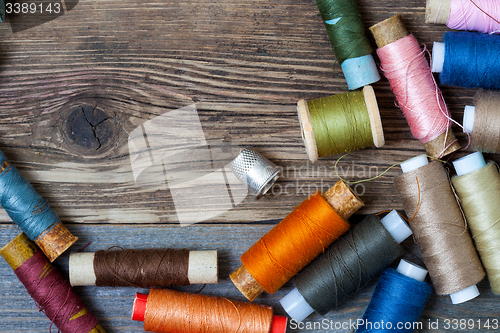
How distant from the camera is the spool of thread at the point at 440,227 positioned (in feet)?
5.05

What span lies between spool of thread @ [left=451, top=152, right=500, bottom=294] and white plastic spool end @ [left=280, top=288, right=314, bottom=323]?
0.80 metres

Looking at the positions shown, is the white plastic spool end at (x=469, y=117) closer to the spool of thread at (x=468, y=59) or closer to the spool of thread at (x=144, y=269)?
the spool of thread at (x=468, y=59)

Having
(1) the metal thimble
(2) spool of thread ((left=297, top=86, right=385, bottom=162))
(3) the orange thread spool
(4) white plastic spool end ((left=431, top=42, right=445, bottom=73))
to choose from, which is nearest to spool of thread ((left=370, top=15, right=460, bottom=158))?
(4) white plastic spool end ((left=431, top=42, right=445, bottom=73))

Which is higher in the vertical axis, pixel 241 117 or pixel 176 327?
pixel 241 117

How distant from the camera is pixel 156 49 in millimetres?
1701

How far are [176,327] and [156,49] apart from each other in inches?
49.6

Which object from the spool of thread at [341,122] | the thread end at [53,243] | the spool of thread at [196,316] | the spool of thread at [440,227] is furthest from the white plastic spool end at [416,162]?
the thread end at [53,243]

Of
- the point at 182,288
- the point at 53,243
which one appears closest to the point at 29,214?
the point at 53,243

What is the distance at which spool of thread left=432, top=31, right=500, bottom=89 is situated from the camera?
5.07ft

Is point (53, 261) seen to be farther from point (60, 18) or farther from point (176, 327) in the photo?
point (60, 18)

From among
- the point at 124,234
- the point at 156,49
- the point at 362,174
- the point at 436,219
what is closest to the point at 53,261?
the point at 124,234

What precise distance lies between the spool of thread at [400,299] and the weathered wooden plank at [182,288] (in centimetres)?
13

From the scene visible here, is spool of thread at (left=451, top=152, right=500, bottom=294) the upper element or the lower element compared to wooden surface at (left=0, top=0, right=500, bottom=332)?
lower

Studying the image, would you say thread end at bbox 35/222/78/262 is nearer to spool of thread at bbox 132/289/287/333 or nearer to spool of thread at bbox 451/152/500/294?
spool of thread at bbox 132/289/287/333
